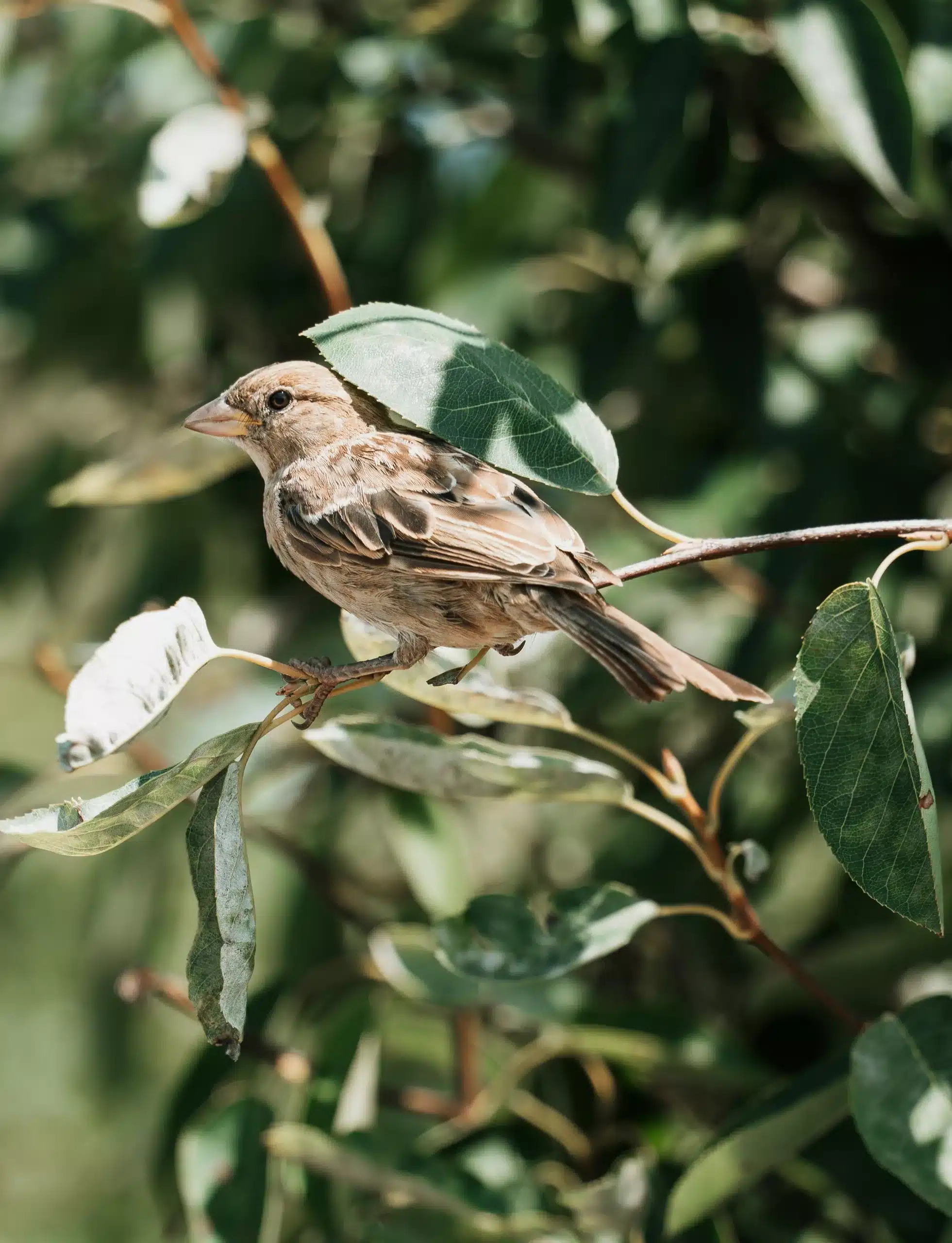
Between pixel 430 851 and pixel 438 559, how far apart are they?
2.81 ft

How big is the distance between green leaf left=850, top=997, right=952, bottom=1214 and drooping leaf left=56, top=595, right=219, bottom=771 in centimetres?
96

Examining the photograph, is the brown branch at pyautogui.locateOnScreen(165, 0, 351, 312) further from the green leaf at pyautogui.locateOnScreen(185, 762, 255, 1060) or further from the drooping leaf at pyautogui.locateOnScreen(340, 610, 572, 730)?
the green leaf at pyautogui.locateOnScreen(185, 762, 255, 1060)

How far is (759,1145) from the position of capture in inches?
69.2

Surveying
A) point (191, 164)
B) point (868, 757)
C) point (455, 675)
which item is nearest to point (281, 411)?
point (191, 164)

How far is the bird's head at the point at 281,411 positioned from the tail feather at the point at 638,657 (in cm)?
63

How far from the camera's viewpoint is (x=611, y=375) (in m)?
2.53

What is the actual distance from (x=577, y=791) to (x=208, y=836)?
21.2 inches

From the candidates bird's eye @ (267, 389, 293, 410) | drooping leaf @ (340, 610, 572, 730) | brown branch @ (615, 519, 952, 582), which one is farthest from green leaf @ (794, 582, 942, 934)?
bird's eye @ (267, 389, 293, 410)

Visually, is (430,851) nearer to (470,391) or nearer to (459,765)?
(459,765)

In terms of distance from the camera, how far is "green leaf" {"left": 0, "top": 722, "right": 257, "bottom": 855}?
124 cm

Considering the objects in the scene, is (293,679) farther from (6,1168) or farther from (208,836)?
(6,1168)

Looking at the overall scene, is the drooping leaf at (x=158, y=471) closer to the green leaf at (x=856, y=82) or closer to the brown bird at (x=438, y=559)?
the brown bird at (x=438, y=559)

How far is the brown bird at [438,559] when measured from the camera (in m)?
1.48

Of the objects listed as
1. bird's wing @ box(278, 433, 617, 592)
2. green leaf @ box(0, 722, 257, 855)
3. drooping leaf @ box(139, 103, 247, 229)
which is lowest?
bird's wing @ box(278, 433, 617, 592)
